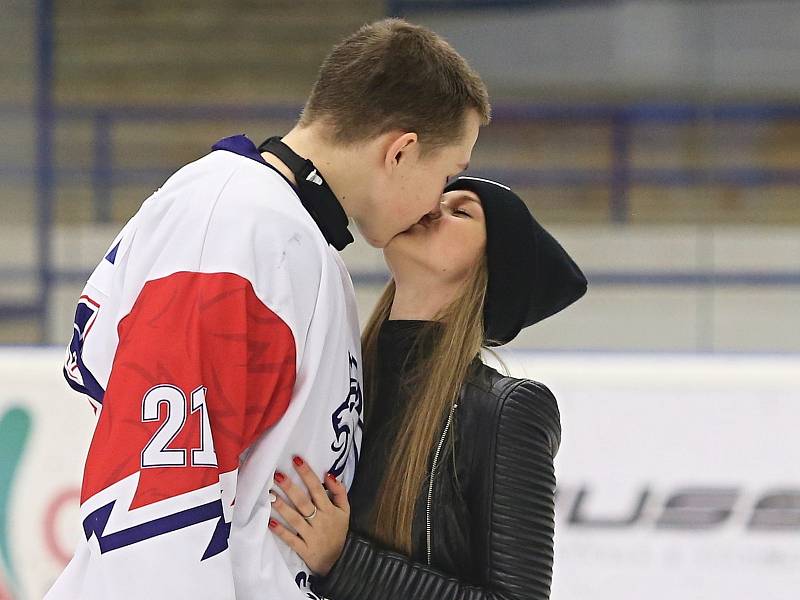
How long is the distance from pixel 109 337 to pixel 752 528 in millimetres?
2314

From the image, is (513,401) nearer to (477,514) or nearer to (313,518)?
(477,514)

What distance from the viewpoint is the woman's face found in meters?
1.38

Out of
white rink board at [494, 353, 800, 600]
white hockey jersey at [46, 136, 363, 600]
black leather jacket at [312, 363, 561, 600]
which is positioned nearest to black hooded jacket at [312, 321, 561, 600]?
black leather jacket at [312, 363, 561, 600]

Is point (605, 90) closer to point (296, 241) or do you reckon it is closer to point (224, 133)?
point (224, 133)

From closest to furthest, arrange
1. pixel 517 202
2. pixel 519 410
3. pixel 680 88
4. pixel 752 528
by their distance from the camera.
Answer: pixel 519 410 → pixel 517 202 → pixel 752 528 → pixel 680 88

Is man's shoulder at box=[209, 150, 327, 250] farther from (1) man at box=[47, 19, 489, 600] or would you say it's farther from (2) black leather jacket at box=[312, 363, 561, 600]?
(2) black leather jacket at box=[312, 363, 561, 600]

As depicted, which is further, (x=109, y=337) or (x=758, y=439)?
(x=758, y=439)

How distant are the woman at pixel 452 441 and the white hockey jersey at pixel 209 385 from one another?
0.07m

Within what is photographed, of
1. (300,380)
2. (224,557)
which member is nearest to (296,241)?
(300,380)

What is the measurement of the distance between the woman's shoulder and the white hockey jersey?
186 millimetres

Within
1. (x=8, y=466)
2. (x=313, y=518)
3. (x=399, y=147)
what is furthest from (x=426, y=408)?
(x=8, y=466)

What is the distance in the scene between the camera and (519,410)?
1.29m

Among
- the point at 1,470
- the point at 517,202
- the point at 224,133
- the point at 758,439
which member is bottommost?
the point at 1,470

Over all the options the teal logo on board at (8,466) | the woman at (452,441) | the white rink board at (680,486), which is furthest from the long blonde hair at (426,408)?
the teal logo on board at (8,466)
